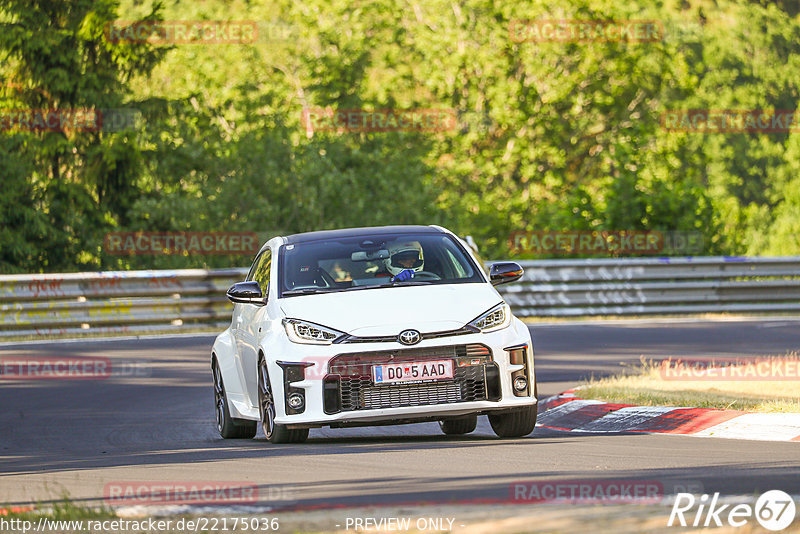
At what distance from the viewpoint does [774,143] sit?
6712 cm

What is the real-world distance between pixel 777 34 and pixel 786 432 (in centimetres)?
6403

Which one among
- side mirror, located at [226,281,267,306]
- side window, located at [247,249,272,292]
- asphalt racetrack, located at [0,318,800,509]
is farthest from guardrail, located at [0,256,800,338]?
side mirror, located at [226,281,267,306]

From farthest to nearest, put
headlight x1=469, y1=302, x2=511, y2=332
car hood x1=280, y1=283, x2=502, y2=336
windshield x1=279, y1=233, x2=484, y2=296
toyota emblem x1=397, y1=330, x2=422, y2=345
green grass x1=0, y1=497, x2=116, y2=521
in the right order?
windshield x1=279, y1=233, x2=484, y2=296, headlight x1=469, y1=302, x2=511, y2=332, car hood x1=280, y1=283, x2=502, y2=336, toyota emblem x1=397, y1=330, x2=422, y2=345, green grass x1=0, y1=497, x2=116, y2=521

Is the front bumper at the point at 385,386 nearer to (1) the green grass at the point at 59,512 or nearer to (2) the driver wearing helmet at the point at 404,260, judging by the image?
(2) the driver wearing helmet at the point at 404,260


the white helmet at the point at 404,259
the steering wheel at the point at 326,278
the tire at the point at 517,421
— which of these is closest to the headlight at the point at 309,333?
the steering wheel at the point at 326,278

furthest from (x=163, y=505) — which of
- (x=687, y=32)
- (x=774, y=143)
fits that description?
(x=774, y=143)

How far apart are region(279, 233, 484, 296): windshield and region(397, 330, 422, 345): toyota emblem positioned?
0.84 meters

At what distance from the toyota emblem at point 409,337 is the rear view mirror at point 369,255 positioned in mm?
1350

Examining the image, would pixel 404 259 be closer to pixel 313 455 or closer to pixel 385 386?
pixel 385 386

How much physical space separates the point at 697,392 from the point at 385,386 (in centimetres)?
390

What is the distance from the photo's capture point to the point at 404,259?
10336 mm

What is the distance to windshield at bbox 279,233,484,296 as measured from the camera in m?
10.1

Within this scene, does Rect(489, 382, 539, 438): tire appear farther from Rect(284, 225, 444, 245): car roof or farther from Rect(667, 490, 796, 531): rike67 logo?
Rect(667, 490, 796, 531): rike67 logo

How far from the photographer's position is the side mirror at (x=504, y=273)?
34.0 ft
